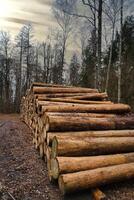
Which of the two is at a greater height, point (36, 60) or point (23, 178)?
point (36, 60)

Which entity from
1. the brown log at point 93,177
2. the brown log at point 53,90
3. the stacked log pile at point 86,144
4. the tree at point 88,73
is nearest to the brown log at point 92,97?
the brown log at point 53,90

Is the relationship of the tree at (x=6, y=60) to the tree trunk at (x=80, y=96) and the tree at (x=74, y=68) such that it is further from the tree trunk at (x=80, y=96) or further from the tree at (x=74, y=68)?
the tree trunk at (x=80, y=96)

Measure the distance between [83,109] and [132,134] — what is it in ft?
6.13

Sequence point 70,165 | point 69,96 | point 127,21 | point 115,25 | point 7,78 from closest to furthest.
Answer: point 70,165 < point 69,96 < point 115,25 < point 127,21 < point 7,78

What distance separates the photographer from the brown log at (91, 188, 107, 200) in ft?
21.8

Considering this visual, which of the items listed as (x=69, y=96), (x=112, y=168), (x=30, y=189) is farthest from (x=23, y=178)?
(x=69, y=96)

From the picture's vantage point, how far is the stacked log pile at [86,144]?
706cm

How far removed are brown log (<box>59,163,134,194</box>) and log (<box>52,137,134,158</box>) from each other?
630 millimetres

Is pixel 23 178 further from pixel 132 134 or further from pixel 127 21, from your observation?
pixel 127 21

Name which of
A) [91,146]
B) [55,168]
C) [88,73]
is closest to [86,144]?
[91,146]

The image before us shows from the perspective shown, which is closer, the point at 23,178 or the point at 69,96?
the point at 23,178

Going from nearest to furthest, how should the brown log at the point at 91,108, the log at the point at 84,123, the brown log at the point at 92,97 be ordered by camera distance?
1. the log at the point at 84,123
2. the brown log at the point at 91,108
3. the brown log at the point at 92,97

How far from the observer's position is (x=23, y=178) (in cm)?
774

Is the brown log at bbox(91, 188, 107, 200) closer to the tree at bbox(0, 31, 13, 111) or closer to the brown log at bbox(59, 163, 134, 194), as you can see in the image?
the brown log at bbox(59, 163, 134, 194)
